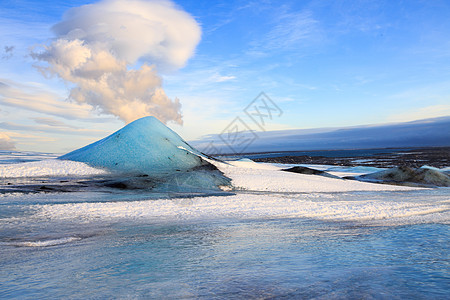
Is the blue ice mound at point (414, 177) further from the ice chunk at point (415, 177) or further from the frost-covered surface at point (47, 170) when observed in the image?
the frost-covered surface at point (47, 170)

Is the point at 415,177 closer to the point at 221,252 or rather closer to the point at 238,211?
the point at 238,211

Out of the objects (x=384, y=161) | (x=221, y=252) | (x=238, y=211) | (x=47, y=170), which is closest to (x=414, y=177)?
(x=238, y=211)

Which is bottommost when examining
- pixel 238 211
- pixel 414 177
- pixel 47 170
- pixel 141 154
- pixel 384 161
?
pixel 384 161

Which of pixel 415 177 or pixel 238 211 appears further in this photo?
pixel 415 177

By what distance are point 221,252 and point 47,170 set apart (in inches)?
402

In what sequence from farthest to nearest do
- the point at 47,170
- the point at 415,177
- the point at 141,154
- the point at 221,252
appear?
the point at 415,177 → the point at 141,154 → the point at 47,170 → the point at 221,252

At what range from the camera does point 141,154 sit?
41.1ft

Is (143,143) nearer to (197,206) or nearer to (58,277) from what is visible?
(197,206)

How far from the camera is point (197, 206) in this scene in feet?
20.0

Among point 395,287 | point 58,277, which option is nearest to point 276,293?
point 395,287

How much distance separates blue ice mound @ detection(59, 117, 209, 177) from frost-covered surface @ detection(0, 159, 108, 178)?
1.84 feet

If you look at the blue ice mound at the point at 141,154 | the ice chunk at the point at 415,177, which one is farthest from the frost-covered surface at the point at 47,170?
the ice chunk at the point at 415,177

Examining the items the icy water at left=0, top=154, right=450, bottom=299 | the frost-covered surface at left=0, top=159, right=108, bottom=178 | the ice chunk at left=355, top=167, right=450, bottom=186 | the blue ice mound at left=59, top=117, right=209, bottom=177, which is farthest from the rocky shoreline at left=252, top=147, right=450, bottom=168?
the icy water at left=0, top=154, right=450, bottom=299

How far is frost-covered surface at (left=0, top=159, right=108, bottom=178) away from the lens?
10.8 m
